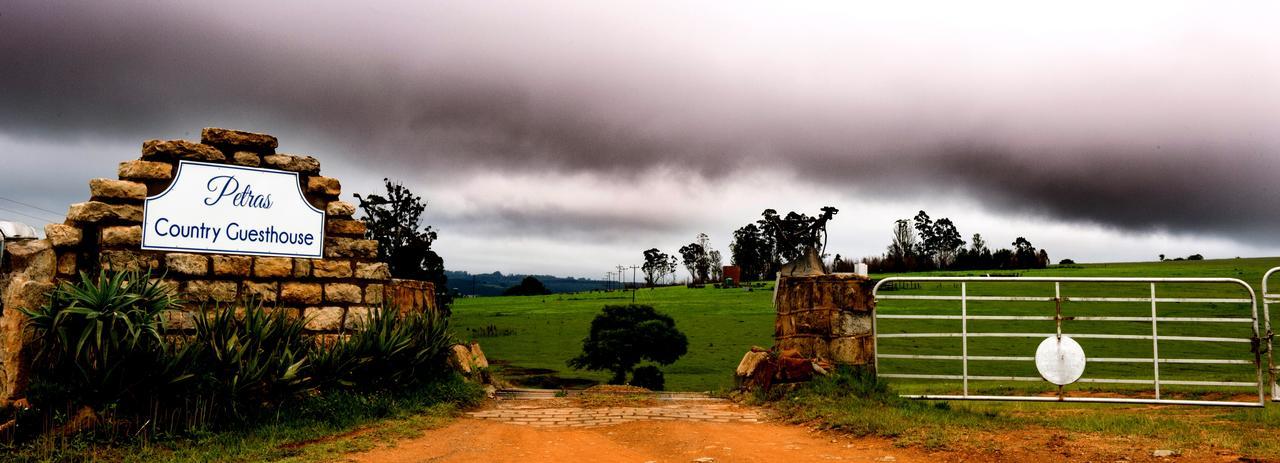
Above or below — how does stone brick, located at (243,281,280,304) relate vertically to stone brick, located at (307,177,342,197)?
below

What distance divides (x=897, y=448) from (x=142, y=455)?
7.47 m

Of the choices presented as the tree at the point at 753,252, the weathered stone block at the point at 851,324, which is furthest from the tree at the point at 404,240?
the tree at the point at 753,252

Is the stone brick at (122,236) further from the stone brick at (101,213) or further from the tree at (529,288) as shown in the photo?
the tree at (529,288)

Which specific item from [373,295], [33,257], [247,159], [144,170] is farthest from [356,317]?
[33,257]

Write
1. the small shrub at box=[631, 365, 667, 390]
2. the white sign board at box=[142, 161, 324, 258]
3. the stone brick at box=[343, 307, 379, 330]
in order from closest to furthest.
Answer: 1. the white sign board at box=[142, 161, 324, 258]
2. the stone brick at box=[343, 307, 379, 330]
3. the small shrub at box=[631, 365, 667, 390]

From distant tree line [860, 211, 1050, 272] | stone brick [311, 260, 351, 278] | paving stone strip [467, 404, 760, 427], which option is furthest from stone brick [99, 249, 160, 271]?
distant tree line [860, 211, 1050, 272]

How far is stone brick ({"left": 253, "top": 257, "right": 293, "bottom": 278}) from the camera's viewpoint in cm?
1036

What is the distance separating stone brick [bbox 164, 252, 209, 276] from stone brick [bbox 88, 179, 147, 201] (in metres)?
0.84

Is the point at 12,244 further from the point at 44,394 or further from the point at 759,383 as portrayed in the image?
the point at 759,383

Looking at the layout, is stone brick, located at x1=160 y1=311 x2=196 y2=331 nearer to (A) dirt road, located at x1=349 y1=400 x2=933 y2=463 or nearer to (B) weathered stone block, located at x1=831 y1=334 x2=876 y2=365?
(A) dirt road, located at x1=349 y1=400 x2=933 y2=463

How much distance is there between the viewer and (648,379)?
2534cm

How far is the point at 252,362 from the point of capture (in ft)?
28.7

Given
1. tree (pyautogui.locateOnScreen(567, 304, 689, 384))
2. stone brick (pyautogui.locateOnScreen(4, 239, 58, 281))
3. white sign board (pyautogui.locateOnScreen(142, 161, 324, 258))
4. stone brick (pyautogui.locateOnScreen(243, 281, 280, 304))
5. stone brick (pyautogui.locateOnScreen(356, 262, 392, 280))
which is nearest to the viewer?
stone brick (pyautogui.locateOnScreen(4, 239, 58, 281))

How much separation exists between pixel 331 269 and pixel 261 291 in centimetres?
95
